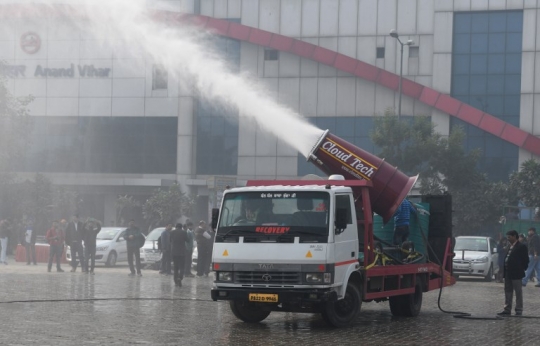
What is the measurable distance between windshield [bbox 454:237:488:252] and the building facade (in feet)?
71.8

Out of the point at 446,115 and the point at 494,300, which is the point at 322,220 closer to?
the point at 494,300

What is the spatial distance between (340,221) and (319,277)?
966 mm

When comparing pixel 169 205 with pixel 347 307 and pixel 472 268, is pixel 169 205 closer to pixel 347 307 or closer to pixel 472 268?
pixel 472 268

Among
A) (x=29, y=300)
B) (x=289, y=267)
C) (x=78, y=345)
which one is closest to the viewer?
→ (x=78, y=345)

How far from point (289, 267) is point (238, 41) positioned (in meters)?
47.0

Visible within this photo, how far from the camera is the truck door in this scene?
15.1m

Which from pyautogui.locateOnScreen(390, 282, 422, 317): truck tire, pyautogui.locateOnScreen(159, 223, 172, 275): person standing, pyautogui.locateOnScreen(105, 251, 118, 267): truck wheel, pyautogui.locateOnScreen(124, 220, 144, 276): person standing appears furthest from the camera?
pyautogui.locateOnScreen(105, 251, 118, 267): truck wheel

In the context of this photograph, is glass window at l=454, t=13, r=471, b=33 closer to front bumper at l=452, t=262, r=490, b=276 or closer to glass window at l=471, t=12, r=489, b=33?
glass window at l=471, t=12, r=489, b=33

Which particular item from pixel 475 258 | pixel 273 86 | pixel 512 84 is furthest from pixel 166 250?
pixel 512 84

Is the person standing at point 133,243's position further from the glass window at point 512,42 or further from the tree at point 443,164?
the glass window at point 512,42

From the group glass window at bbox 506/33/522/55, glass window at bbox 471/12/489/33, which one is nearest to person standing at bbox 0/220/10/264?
glass window at bbox 471/12/489/33

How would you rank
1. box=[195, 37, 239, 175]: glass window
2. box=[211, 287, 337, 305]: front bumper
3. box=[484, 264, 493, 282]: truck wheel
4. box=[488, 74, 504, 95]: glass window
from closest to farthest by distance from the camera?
box=[211, 287, 337, 305]: front bumper < box=[484, 264, 493, 282]: truck wheel < box=[488, 74, 504, 95]: glass window < box=[195, 37, 239, 175]: glass window

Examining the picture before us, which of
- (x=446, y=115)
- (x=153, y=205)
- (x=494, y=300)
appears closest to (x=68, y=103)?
(x=153, y=205)

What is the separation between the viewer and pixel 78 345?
12531mm
